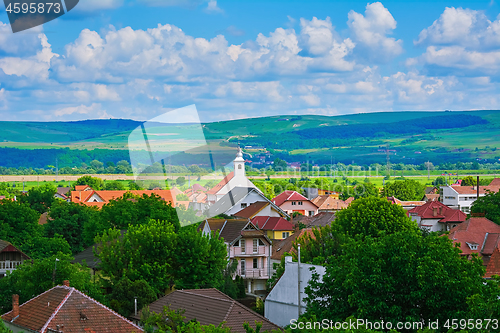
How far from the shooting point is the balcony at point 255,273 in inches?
2199

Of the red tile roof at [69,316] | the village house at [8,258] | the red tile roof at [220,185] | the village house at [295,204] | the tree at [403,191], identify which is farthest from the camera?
the tree at [403,191]

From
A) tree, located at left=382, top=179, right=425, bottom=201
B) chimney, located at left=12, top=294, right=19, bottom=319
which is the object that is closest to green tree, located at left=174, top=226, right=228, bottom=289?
chimney, located at left=12, top=294, right=19, bottom=319

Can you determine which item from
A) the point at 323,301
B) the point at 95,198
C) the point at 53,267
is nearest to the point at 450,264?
the point at 323,301

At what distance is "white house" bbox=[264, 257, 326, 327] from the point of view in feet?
115

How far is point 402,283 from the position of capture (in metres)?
25.1

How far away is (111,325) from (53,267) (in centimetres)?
779

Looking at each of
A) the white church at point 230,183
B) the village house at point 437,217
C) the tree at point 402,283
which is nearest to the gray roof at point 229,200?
the white church at point 230,183

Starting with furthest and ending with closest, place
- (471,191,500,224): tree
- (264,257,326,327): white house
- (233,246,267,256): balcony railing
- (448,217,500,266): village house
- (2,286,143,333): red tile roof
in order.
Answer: (471,191,500,224): tree → (448,217,500,266): village house → (233,246,267,256): balcony railing → (264,257,326,327): white house → (2,286,143,333): red tile roof

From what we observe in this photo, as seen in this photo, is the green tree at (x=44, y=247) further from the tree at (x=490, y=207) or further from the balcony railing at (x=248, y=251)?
the tree at (x=490, y=207)

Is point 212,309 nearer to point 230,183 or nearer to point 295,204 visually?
point 230,183

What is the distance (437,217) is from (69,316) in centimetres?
7242

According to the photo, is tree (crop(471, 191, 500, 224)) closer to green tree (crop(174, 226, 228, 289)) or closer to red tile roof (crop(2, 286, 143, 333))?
green tree (crop(174, 226, 228, 289))

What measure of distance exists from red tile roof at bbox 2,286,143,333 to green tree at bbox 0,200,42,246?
37.0 meters

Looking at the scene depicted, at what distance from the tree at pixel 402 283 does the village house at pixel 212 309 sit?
169 inches
